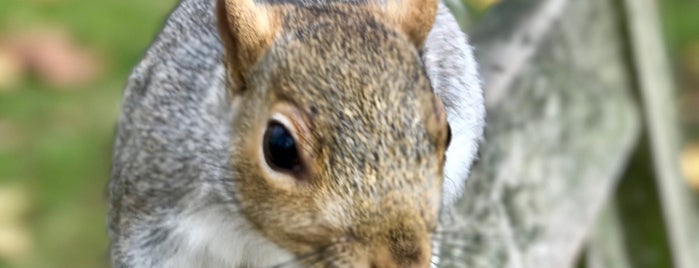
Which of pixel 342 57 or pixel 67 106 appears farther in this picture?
pixel 67 106

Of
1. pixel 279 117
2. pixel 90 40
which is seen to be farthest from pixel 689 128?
pixel 279 117

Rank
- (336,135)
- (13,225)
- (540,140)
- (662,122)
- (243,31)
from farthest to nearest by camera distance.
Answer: (13,225) → (662,122) → (540,140) → (243,31) → (336,135)

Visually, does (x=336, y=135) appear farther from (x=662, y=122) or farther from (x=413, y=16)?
(x=662, y=122)

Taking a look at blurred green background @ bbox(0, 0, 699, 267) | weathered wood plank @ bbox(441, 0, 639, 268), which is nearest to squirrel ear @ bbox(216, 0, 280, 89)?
weathered wood plank @ bbox(441, 0, 639, 268)

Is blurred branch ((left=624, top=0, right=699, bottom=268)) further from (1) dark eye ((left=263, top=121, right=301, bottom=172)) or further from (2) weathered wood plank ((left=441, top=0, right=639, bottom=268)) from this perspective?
(1) dark eye ((left=263, top=121, right=301, bottom=172))

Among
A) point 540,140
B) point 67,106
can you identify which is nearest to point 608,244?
point 540,140

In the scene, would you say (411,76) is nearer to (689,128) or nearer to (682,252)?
(682,252)
